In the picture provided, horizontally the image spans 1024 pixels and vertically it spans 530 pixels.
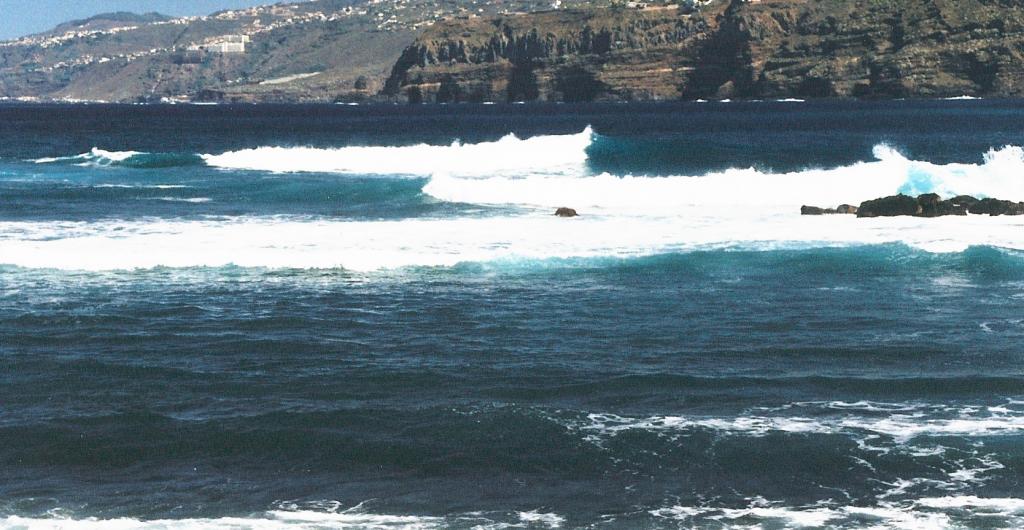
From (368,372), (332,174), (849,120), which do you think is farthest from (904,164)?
(849,120)

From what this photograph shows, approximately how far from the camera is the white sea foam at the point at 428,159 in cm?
5397

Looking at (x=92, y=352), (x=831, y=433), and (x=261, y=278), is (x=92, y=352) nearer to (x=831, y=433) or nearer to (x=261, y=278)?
(x=261, y=278)

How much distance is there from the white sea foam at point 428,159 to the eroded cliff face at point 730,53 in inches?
3457

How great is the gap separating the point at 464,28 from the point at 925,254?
6676 inches

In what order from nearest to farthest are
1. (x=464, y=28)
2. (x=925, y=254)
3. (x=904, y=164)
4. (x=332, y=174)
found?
(x=925, y=254) < (x=904, y=164) < (x=332, y=174) < (x=464, y=28)

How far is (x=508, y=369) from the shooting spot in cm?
1617

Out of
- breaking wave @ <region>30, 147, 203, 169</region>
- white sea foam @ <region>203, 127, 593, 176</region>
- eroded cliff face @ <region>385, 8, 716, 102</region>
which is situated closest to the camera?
white sea foam @ <region>203, 127, 593, 176</region>

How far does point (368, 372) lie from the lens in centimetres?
1616

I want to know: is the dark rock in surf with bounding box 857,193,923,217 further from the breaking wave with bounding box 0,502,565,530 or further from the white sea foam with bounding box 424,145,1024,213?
the breaking wave with bounding box 0,502,565,530

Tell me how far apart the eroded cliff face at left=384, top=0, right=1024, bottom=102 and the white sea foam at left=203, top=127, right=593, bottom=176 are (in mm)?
87808

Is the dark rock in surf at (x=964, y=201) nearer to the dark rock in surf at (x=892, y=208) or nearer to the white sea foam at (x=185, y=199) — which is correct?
the dark rock in surf at (x=892, y=208)

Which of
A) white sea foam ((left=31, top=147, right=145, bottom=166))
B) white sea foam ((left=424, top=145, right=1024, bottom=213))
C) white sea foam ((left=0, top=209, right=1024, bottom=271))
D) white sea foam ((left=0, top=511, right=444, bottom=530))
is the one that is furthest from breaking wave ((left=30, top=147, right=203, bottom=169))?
white sea foam ((left=0, top=511, right=444, bottom=530))

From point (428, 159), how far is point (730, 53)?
353ft

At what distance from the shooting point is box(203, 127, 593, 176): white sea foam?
54.0 metres
